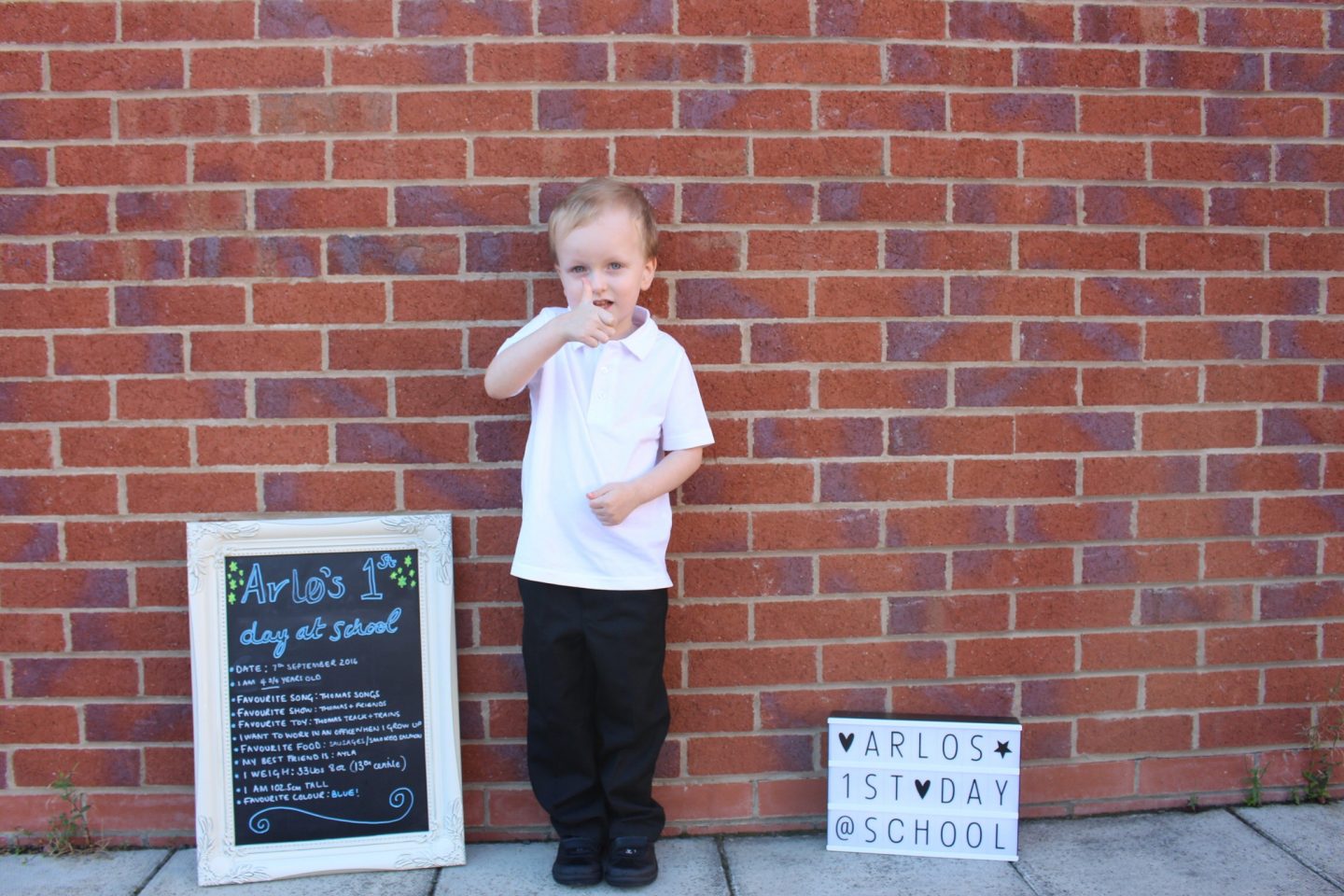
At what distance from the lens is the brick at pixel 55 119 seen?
2.66m

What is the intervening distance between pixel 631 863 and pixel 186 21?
7.93 ft

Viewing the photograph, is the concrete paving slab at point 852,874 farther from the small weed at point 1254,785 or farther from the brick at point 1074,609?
the small weed at point 1254,785

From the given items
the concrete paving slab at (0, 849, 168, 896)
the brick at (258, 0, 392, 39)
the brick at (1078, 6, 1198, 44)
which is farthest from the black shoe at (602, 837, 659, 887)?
the brick at (1078, 6, 1198, 44)

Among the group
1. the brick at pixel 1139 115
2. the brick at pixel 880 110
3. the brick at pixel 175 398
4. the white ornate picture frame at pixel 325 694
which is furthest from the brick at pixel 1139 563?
the brick at pixel 175 398

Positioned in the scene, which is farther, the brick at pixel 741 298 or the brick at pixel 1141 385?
the brick at pixel 1141 385

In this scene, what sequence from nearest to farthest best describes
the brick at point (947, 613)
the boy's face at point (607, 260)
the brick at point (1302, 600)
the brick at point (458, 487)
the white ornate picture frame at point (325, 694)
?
the boy's face at point (607, 260)
the white ornate picture frame at point (325, 694)
the brick at point (458, 487)
the brick at point (947, 613)
the brick at point (1302, 600)

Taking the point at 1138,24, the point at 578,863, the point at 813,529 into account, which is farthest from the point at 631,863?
the point at 1138,24

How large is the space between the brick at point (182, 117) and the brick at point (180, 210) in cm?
16

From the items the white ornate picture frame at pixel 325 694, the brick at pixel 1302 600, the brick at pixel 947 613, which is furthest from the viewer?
the brick at pixel 1302 600

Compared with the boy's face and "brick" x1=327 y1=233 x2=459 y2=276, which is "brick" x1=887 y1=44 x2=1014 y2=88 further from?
"brick" x1=327 y1=233 x2=459 y2=276

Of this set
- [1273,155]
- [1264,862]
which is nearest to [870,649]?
[1264,862]

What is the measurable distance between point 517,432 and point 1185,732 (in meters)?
2.08

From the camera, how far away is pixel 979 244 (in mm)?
2793

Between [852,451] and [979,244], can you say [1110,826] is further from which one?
[979,244]
